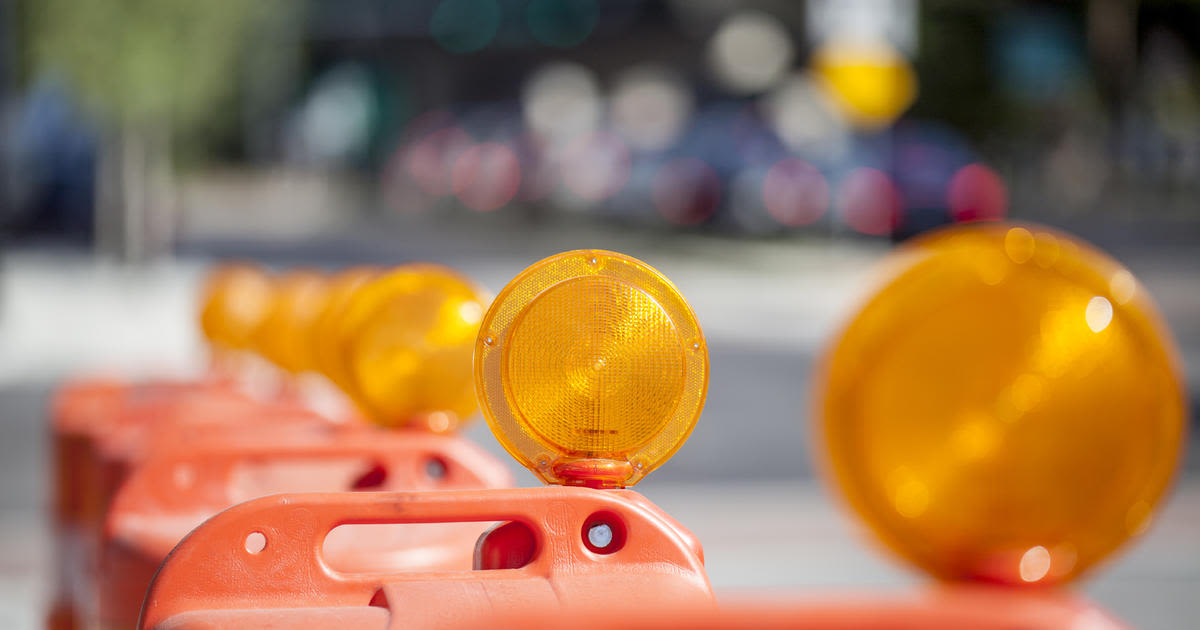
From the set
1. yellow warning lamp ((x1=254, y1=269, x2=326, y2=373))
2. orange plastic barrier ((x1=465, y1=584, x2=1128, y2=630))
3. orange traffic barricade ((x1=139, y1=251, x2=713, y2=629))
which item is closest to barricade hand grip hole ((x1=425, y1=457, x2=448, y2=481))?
orange traffic barricade ((x1=139, y1=251, x2=713, y2=629))

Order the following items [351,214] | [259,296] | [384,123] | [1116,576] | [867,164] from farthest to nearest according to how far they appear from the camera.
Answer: [384,123] → [351,214] → [867,164] → [1116,576] → [259,296]

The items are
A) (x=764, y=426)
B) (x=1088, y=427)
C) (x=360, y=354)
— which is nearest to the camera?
(x=1088, y=427)

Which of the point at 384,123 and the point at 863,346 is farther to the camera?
the point at 384,123

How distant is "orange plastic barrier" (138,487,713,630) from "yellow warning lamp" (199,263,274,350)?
230cm

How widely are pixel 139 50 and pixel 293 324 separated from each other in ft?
40.7

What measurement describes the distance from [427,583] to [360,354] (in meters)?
0.87

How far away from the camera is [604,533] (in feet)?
5.15

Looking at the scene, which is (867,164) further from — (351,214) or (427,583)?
(427,583)

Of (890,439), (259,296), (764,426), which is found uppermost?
(890,439)

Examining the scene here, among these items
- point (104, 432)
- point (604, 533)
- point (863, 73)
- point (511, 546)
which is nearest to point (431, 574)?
point (511, 546)

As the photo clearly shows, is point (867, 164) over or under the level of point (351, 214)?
over

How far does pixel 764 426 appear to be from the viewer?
9727 mm

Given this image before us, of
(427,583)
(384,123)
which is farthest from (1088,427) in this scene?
(384,123)

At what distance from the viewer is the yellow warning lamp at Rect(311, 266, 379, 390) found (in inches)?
97.1
